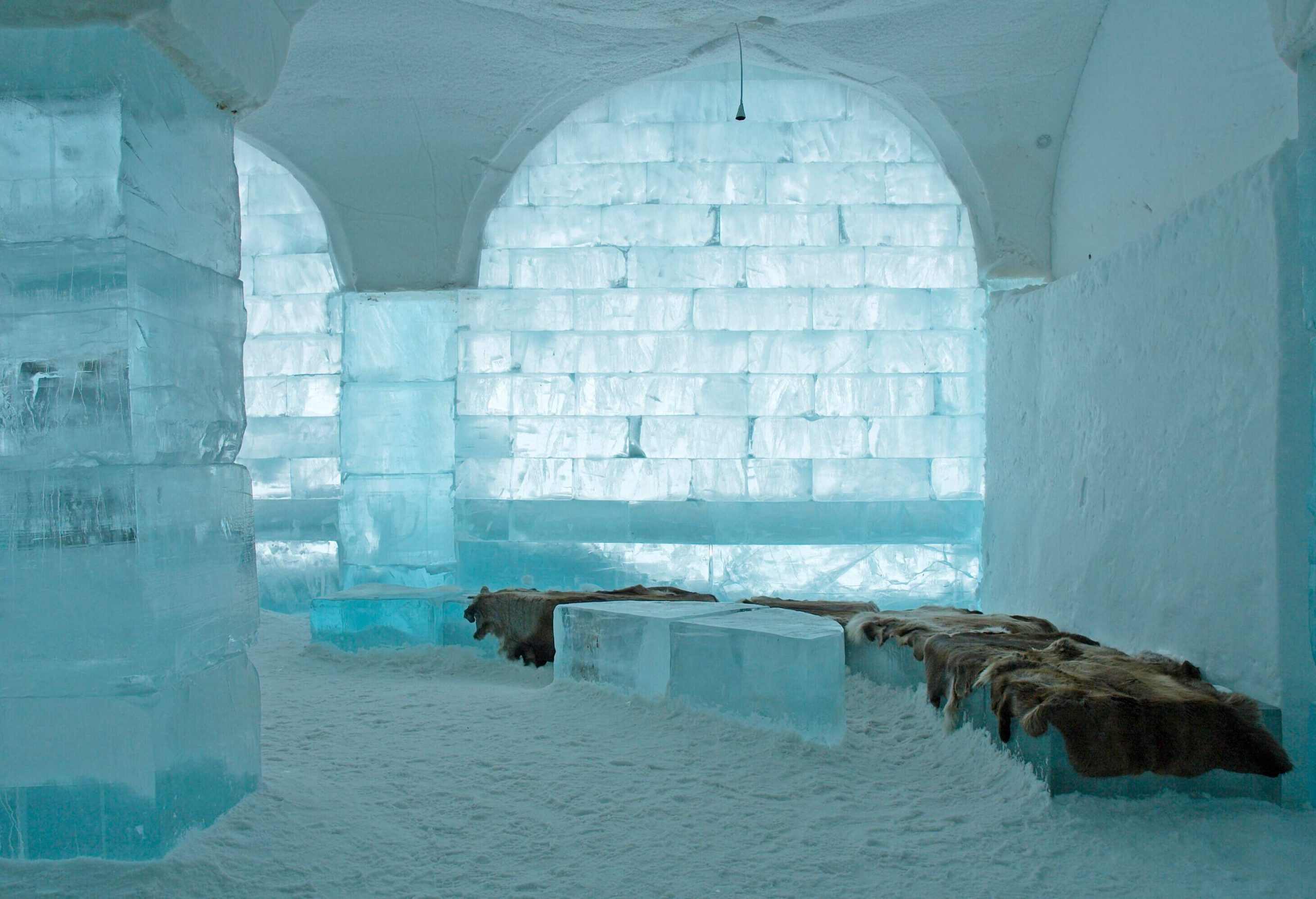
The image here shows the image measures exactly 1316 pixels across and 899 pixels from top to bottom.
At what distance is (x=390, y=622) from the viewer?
4.39 metres

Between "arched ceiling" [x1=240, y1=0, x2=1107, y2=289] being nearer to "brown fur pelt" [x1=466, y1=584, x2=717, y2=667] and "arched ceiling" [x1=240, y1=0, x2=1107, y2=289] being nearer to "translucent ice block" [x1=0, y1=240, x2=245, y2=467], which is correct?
"brown fur pelt" [x1=466, y1=584, x2=717, y2=667]

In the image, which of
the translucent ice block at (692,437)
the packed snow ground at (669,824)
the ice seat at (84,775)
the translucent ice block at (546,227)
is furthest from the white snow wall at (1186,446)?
the ice seat at (84,775)

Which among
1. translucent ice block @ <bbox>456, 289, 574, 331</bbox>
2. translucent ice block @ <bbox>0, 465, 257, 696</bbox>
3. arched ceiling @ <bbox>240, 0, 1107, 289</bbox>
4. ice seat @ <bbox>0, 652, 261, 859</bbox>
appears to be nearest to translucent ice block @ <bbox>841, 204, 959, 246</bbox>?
arched ceiling @ <bbox>240, 0, 1107, 289</bbox>

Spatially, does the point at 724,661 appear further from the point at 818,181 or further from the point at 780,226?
the point at 818,181

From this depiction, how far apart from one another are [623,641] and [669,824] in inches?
38.5

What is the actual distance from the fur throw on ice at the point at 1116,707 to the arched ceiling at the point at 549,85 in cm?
256

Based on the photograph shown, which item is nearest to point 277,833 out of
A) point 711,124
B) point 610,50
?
point 610,50

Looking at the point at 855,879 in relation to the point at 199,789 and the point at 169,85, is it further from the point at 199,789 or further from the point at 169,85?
the point at 169,85

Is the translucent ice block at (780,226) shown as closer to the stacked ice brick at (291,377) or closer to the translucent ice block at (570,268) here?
the translucent ice block at (570,268)

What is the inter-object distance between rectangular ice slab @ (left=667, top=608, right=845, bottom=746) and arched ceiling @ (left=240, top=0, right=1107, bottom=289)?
2613 mm

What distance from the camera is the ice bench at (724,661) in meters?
2.79

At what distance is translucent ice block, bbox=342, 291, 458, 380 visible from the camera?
5.05 metres

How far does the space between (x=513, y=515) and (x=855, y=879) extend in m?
3.56

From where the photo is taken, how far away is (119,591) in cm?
185
